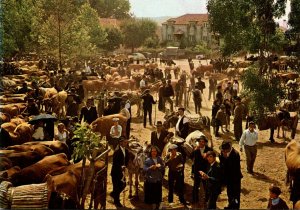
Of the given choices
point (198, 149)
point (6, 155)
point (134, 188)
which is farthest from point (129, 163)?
point (6, 155)

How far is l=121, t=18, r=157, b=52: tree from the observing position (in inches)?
2730

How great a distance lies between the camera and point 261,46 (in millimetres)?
18969

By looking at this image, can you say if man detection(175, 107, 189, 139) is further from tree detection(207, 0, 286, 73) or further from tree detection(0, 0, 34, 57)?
tree detection(0, 0, 34, 57)

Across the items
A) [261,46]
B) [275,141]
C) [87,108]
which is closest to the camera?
[87,108]

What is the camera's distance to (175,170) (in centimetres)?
989

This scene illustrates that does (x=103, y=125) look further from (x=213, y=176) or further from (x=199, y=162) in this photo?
(x=213, y=176)

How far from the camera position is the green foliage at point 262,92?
653 inches

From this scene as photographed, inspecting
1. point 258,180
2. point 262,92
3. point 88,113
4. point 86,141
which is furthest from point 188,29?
point 86,141

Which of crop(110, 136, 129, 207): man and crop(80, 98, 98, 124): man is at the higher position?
crop(80, 98, 98, 124): man

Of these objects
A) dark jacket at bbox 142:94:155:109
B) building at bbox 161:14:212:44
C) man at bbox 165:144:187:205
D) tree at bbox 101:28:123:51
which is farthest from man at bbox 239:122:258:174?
building at bbox 161:14:212:44

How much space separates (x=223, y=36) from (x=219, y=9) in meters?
2.48

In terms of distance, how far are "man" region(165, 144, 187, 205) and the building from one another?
72.0 metres

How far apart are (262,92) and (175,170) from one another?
8.18 m

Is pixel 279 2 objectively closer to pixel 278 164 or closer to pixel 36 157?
pixel 278 164
